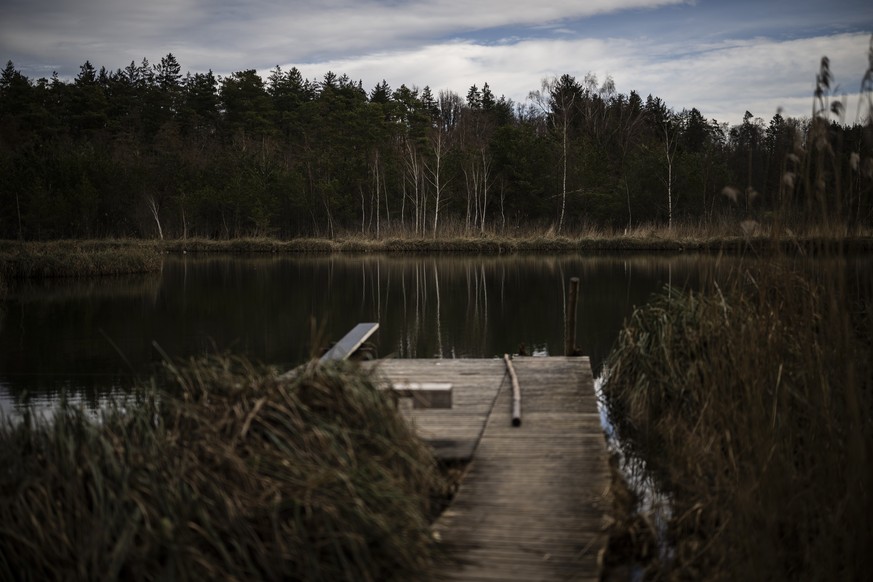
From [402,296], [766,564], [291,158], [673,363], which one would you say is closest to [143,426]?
[766,564]

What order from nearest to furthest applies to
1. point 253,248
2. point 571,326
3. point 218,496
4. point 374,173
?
point 218,496 < point 571,326 < point 253,248 < point 374,173

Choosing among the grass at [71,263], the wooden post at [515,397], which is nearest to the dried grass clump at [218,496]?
the wooden post at [515,397]

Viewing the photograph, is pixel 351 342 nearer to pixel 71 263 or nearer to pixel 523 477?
pixel 523 477

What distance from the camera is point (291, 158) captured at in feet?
171

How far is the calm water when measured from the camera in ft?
43.1

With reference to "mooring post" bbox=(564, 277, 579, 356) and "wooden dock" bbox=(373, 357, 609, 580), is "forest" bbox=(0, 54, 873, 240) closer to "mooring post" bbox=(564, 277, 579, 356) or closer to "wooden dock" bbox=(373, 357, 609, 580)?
"mooring post" bbox=(564, 277, 579, 356)

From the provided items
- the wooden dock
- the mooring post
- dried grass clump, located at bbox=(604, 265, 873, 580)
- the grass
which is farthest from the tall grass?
the grass

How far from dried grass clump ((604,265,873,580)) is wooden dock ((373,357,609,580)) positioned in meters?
0.62

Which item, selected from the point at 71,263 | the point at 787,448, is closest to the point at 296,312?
the point at 71,263

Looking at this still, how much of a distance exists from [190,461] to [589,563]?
6.69ft

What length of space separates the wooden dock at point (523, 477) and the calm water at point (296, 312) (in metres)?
1.60

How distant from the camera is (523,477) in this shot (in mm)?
5391

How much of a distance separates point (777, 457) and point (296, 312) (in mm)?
15507

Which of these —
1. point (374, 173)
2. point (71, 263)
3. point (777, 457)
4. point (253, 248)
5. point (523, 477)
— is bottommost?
point (523, 477)
